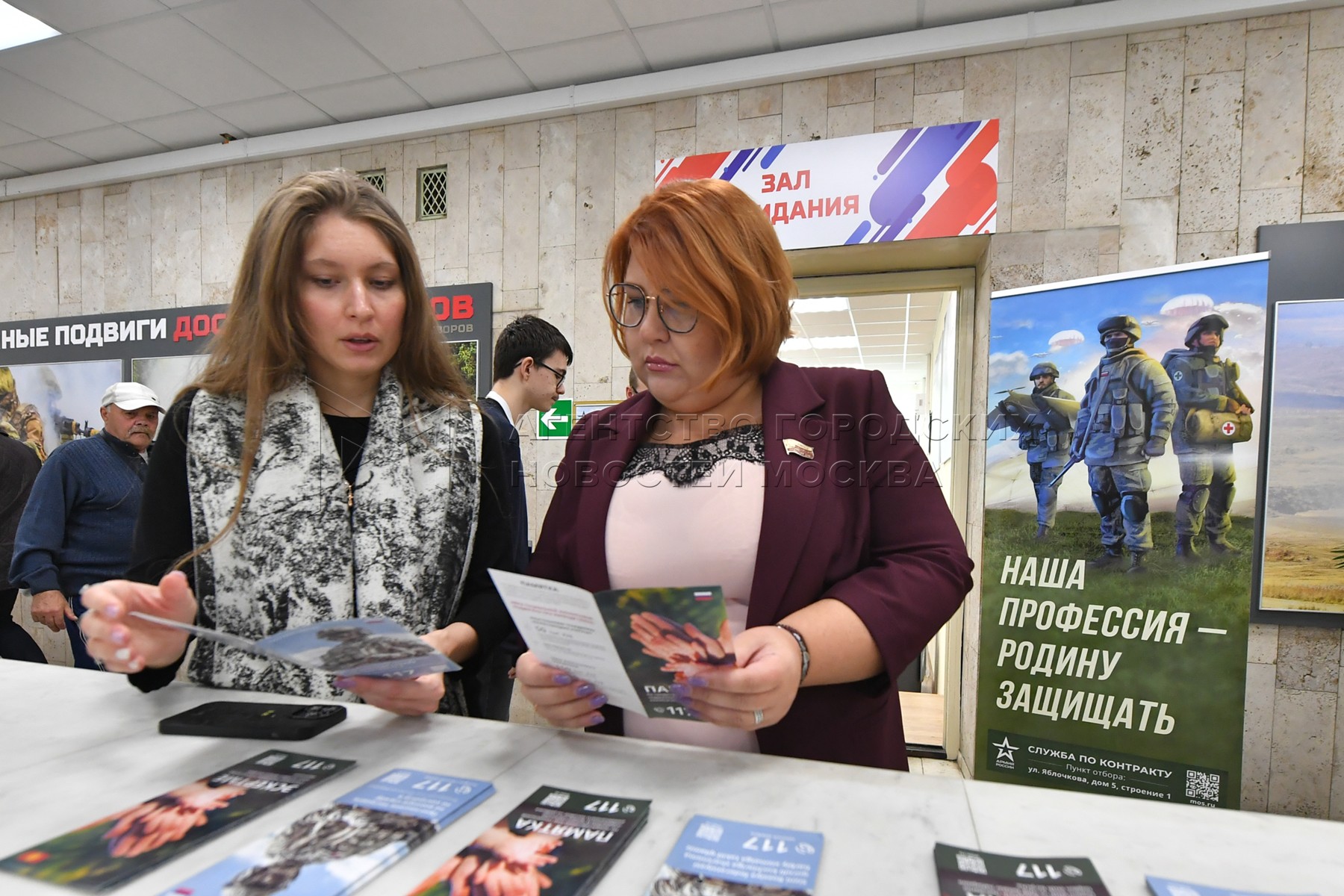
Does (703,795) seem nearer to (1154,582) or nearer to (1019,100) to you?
(1154,582)

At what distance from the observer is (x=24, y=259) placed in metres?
5.50

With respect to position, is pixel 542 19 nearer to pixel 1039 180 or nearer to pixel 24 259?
pixel 1039 180

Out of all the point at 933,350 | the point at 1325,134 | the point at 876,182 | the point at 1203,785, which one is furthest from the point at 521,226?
the point at 933,350

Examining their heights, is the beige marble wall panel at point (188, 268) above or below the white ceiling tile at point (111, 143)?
below

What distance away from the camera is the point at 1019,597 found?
9.93ft

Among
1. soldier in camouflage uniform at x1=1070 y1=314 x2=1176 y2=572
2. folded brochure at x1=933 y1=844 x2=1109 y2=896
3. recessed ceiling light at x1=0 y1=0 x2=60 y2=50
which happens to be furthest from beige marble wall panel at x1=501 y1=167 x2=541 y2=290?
folded brochure at x1=933 y1=844 x2=1109 y2=896

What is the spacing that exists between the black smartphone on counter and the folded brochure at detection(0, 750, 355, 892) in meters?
0.10

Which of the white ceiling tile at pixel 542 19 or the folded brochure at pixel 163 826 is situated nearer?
the folded brochure at pixel 163 826

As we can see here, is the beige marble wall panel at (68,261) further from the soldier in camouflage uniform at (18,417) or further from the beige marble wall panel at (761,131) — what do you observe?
the beige marble wall panel at (761,131)

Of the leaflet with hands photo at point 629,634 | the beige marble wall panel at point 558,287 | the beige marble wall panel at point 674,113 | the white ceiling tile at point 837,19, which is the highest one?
the white ceiling tile at point 837,19

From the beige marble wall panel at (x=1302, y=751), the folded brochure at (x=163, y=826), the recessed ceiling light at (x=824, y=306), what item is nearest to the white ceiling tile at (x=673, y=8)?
the recessed ceiling light at (x=824, y=306)

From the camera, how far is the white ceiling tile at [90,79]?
3.79 metres

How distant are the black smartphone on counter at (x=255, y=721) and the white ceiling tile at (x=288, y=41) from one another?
11.9ft

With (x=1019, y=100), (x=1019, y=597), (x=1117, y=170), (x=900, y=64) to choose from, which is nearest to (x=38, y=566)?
(x=1019, y=597)
